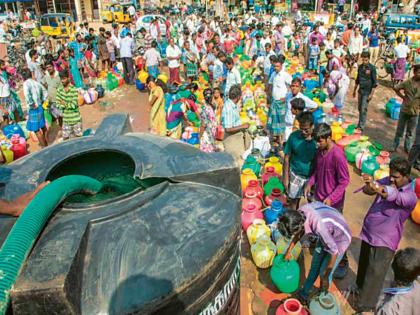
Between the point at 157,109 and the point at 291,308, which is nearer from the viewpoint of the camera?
the point at 291,308

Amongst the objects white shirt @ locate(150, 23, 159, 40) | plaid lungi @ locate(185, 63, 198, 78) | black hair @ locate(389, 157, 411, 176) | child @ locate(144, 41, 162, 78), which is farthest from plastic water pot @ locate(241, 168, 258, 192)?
white shirt @ locate(150, 23, 159, 40)

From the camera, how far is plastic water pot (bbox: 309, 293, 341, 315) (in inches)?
147

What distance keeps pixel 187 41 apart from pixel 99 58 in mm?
4495

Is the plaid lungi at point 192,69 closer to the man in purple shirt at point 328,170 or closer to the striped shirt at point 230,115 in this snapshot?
the striped shirt at point 230,115

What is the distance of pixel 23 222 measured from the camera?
5.74 ft

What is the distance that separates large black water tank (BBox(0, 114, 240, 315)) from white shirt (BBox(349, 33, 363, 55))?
39.2ft

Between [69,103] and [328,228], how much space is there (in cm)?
551

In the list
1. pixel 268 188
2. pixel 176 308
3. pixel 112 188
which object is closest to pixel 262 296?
pixel 268 188

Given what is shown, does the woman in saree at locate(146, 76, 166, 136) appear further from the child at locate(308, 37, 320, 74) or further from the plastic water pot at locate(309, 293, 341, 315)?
the child at locate(308, 37, 320, 74)

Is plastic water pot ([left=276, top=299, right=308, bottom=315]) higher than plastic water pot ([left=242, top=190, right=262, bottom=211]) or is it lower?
lower

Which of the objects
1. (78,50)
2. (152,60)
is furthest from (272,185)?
(78,50)

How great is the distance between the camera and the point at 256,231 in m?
5.00

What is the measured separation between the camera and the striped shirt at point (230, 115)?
6.09m

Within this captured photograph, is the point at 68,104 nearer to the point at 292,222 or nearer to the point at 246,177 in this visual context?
the point at 246,177
